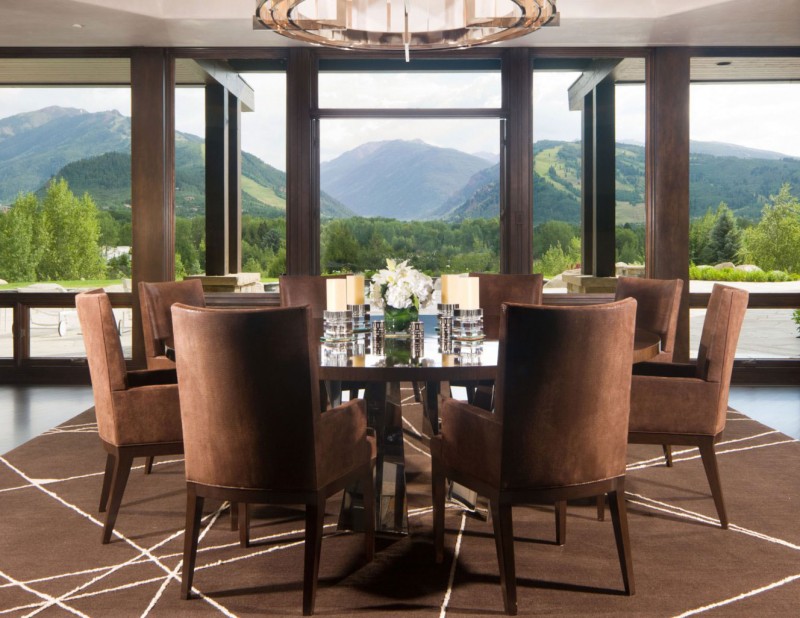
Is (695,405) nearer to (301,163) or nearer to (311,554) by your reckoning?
(311,554)

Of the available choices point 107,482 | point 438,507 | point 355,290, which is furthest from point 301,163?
point 438,507

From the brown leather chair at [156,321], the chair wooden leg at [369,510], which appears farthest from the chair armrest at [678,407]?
the brown leather chair at [156,321]

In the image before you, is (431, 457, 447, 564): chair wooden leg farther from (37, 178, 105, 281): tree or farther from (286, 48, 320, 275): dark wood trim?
(37, 178, 105, 281): tree

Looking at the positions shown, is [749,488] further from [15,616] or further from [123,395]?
[15,616]

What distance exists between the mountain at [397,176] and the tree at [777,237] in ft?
7.43

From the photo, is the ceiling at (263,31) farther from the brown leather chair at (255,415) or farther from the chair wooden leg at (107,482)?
the brown leather chair at (255,415)

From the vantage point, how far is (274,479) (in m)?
2.12

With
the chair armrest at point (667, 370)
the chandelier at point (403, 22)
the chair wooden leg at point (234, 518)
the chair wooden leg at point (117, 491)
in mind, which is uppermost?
the chandelier at point (403, 22)

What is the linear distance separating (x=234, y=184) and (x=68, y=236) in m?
1.46

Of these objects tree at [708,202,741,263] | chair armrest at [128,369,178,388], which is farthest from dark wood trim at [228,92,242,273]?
tree at [708,202,741,263]

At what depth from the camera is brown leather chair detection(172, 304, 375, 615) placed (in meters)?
2.03

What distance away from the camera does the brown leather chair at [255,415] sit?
80.0 inches

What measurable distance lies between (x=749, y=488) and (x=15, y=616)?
2913 millimetres

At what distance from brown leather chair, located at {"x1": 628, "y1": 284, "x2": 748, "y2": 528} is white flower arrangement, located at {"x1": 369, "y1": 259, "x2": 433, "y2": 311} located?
0.89 m
